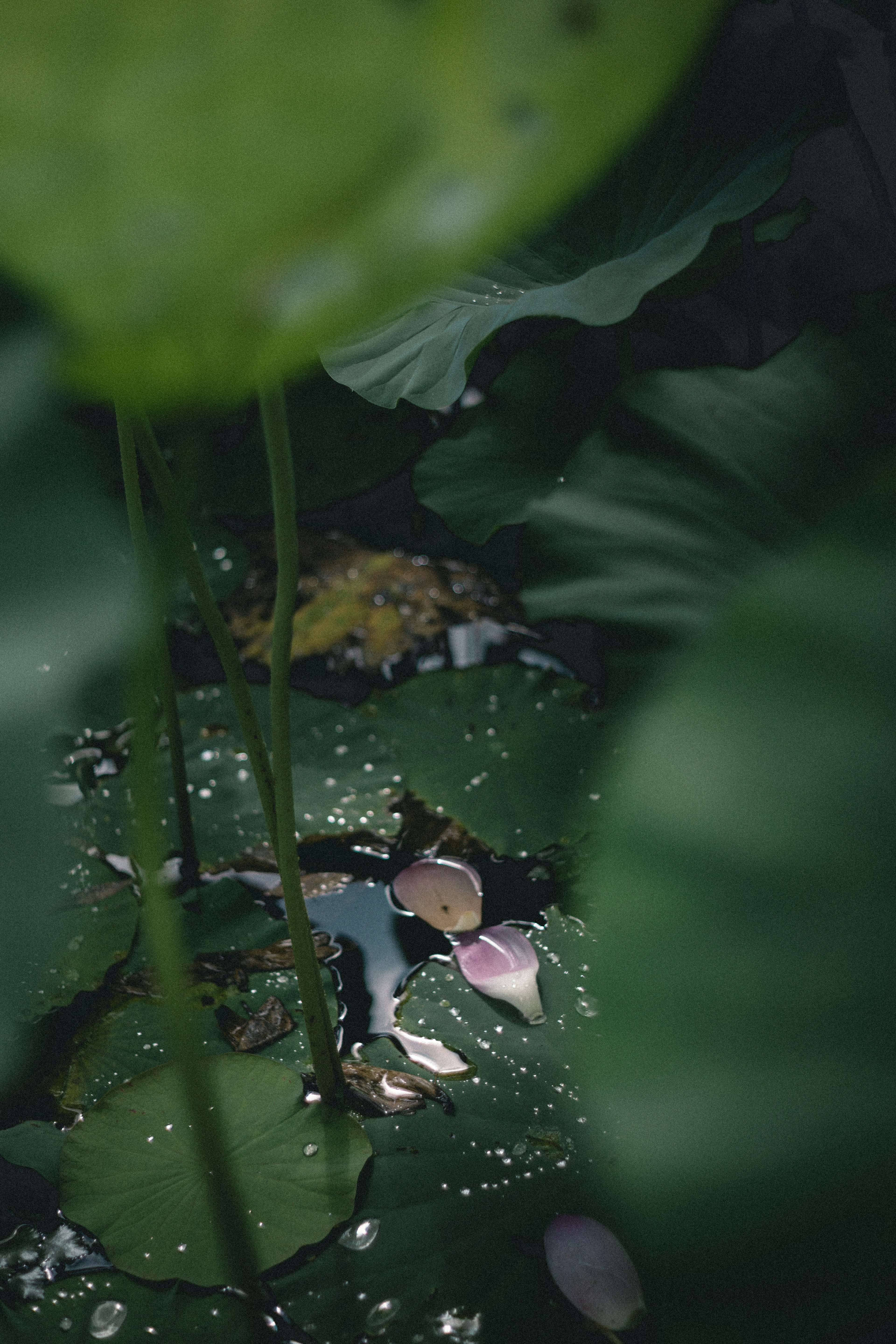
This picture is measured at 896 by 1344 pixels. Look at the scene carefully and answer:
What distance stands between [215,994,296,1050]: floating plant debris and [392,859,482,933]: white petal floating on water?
0.13 m

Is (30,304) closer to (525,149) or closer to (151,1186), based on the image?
(151,1186)

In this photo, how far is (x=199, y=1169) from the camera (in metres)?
0.49

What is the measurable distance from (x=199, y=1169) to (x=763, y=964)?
1.14 feet

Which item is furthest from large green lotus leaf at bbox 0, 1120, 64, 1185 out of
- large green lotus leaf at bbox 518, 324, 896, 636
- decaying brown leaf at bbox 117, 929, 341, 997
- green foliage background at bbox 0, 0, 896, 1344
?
large green lotus leaf at bbox 518, 324, 896, 636

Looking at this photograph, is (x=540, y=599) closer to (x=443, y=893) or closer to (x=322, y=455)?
(x=443, y=893)

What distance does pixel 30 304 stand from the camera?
91 cm

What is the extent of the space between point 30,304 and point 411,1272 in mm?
916

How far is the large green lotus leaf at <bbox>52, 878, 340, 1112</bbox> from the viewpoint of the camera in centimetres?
59

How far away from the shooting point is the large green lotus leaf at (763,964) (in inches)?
12.3

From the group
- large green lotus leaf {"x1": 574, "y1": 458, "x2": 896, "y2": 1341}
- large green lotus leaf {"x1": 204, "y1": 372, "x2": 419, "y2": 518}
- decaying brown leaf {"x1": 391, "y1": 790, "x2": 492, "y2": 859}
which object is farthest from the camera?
large green lotus leaf {"x1": 204, "y1": 372, "x2": 419, "y2": 518}

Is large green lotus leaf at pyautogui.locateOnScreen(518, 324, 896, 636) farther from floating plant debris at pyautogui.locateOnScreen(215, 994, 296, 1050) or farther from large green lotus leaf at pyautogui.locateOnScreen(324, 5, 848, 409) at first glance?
floating plant debris at pyautogui.locateOnScreen(215, 994, 296, 1050)

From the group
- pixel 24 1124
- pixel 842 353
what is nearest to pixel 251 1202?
pixel 24 1124

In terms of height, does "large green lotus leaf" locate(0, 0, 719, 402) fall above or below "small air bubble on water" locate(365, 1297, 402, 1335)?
above

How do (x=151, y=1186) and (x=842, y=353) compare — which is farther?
(x=842, y=353)
